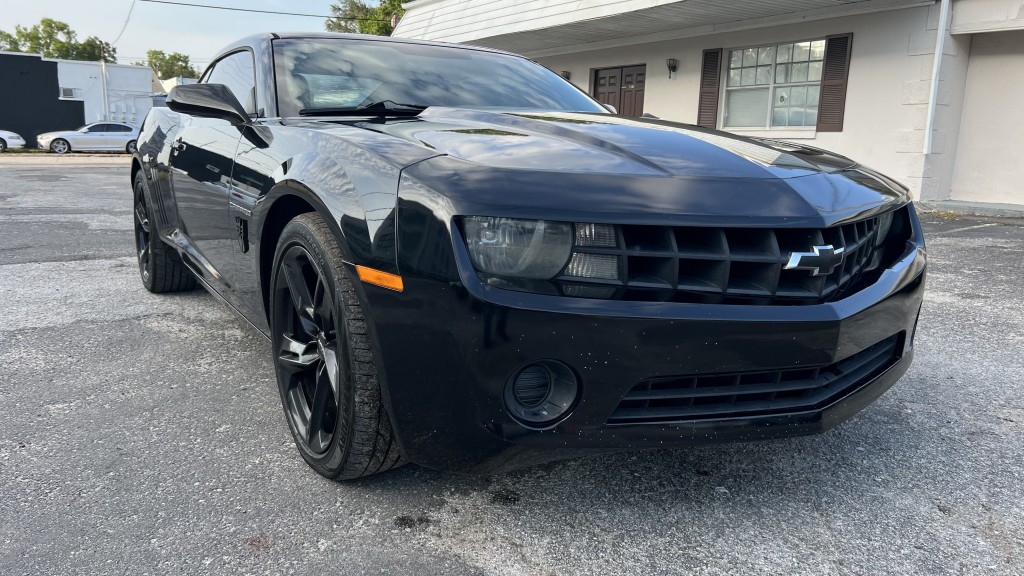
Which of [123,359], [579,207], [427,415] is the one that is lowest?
[123,359]

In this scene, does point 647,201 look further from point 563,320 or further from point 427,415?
point 427,415

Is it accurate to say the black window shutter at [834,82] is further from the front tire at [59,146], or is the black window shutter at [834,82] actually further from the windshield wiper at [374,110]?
the front tire at [59,146]

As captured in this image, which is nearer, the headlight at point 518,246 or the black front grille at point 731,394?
the headlight at point 518,246

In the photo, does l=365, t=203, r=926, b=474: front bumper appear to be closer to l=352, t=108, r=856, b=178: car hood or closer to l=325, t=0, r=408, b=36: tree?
l=352, t=108, r=856, b=178: car hood

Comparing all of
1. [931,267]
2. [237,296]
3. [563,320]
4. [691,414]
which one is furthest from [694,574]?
[931,267]

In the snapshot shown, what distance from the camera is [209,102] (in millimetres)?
2652

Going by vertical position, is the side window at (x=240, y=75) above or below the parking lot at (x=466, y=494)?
above

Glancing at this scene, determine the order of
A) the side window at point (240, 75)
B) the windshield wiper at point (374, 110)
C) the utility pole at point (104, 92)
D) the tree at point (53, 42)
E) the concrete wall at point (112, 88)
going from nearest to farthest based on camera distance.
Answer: the windshield wiper at point (374, 110) < the side window at point (240, 75) < the utility pole at point (104, 92) < the concrete wall at point (112, 88) < the tree at point (53, 42)

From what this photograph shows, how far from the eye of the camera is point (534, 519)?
77.4 inches

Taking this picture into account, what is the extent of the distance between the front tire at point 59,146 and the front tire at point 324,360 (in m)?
29.4

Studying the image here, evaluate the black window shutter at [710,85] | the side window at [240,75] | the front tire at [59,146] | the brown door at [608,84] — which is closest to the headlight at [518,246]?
the side window at [240,75]

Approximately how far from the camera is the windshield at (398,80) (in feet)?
9.27

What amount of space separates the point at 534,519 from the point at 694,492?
0.48m

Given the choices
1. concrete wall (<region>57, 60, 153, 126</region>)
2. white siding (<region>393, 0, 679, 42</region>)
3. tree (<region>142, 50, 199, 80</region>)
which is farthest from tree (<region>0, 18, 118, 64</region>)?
white siding (<region>393, 0, 679, 42</region>)
